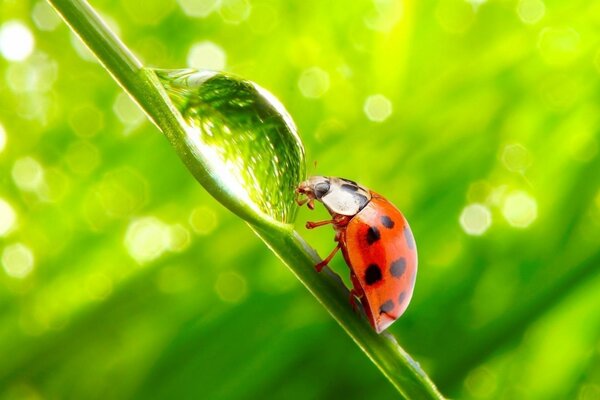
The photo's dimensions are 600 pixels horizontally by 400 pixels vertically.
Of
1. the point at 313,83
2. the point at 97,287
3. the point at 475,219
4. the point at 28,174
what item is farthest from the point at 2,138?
the point at 475,219

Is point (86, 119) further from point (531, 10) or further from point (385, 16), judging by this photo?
point (531, 10)

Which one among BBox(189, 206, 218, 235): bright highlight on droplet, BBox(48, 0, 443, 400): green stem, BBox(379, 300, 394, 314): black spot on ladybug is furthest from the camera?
BBox(189, 206, 218, 235): bright highlight on droplet

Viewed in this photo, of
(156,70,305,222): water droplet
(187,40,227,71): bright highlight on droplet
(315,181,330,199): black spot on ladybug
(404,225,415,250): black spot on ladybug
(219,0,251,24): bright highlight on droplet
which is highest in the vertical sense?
(219,0,251,24): bright highlight on droplet

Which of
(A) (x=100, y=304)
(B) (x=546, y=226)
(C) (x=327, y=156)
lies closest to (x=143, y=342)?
(A) (x=100, y=304)

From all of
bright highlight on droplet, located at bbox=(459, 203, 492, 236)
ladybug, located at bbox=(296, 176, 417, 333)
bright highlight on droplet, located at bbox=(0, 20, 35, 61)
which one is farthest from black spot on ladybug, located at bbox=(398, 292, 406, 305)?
bright highlight on droplet, located at bbox=(0, 20, 35, 61)

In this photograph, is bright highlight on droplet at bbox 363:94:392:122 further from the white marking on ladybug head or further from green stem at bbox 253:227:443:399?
green stem at bbox 253:227:443:399

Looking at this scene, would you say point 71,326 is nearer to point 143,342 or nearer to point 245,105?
point 143,342

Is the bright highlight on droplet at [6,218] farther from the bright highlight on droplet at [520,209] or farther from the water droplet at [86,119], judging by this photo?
the bright highlight on droplet at [520,209]
